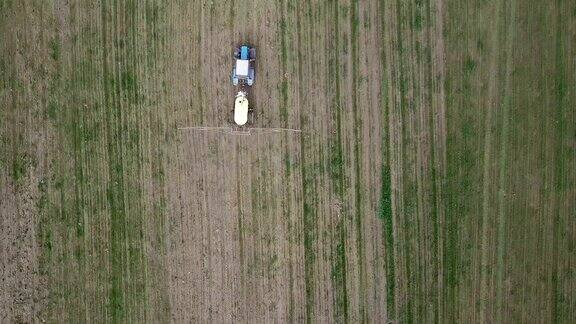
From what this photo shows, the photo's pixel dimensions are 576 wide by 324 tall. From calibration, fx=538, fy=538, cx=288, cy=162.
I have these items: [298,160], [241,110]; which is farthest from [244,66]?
[298,160]

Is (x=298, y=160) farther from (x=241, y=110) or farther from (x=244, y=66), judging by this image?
(x=244, y=66)

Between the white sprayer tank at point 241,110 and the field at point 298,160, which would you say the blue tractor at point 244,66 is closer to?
the field at point 298,160

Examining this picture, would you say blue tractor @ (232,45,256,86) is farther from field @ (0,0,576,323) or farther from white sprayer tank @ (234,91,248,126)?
white sprayer tank @ (234,91,248,126)

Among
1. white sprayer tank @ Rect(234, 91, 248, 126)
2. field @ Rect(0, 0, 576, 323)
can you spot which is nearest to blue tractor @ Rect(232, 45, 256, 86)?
field @ Rect(0, 0, 576, 323)

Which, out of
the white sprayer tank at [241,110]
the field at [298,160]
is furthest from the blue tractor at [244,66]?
the white sprayer tank at [241,110]

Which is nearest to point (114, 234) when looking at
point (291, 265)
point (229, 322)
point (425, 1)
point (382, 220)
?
point (229, 322)
